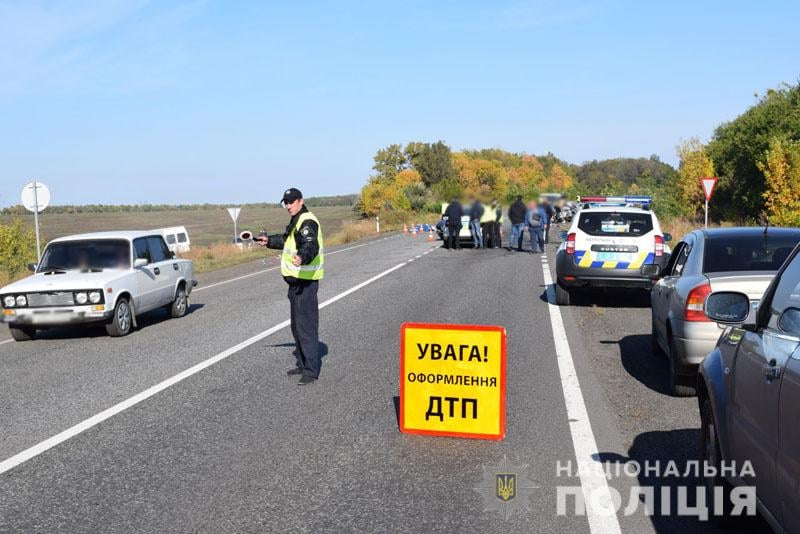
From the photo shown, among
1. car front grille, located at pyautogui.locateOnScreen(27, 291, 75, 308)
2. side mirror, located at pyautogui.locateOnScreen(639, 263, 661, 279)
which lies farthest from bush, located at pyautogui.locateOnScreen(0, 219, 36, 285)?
side mirror, located at pyautogui.locateOnScreen(639, 263, 661, 279)

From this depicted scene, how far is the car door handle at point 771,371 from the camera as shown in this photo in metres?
3.65

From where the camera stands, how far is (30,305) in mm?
13055

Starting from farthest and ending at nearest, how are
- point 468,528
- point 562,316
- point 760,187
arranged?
1. point 760,187
2. point 562,316
3. point 468,528

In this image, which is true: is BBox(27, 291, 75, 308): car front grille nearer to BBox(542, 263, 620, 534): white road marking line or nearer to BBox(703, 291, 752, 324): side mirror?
BBox(542, 263, 620, 534): white road marking line

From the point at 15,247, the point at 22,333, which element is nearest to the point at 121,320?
the point at 22,333

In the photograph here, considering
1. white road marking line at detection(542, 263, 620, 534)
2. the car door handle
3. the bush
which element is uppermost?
the car door handle

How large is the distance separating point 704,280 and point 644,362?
8.06 ft

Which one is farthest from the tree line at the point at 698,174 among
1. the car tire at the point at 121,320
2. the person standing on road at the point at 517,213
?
the car tire at the point at 121,320

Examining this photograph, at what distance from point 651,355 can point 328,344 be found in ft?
13.4

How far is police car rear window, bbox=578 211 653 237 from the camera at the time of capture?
15445mm

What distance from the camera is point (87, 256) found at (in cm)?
1427

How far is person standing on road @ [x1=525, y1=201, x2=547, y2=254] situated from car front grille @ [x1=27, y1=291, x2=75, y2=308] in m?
18.8

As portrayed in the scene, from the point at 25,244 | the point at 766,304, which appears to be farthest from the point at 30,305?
the point at 25,244

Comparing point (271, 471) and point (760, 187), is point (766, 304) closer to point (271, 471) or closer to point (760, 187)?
point (271, 471)
